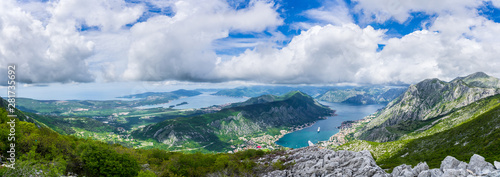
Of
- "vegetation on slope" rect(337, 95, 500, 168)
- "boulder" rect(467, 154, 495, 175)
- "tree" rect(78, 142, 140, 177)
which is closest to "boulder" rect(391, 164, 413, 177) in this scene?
"boulder" rect(467, 154, 495, 175)

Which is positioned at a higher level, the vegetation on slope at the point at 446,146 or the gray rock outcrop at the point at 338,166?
the gray rock outcrop at the point at 338,166

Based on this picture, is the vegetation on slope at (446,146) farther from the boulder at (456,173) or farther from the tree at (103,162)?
the tree at (103,162)

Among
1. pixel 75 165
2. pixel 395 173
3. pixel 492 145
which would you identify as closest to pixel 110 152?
pixel 75 165

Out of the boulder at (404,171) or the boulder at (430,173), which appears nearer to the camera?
the boulder at (430,173)

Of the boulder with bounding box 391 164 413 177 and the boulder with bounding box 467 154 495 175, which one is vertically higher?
the boulder with bounding box 467 154 495 175

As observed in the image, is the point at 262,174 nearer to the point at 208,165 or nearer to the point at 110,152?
the point at 208,165

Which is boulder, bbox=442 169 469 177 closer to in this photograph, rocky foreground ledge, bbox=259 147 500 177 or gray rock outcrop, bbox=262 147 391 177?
rocky foreground ledge, bbox=259 147 500 177

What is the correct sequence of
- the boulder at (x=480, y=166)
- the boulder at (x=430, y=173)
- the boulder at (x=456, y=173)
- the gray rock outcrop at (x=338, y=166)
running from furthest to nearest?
the gray rock outcrop at (x=338, y=166), the boulder at (x=430, y=173), the boulder at (x=456, y=173), the boulder at (x=480, y=166)

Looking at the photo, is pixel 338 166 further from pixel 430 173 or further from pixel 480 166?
pixel 480 166

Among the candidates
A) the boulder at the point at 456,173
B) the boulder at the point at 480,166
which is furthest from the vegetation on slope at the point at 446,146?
the boulder at the point at 456,173
